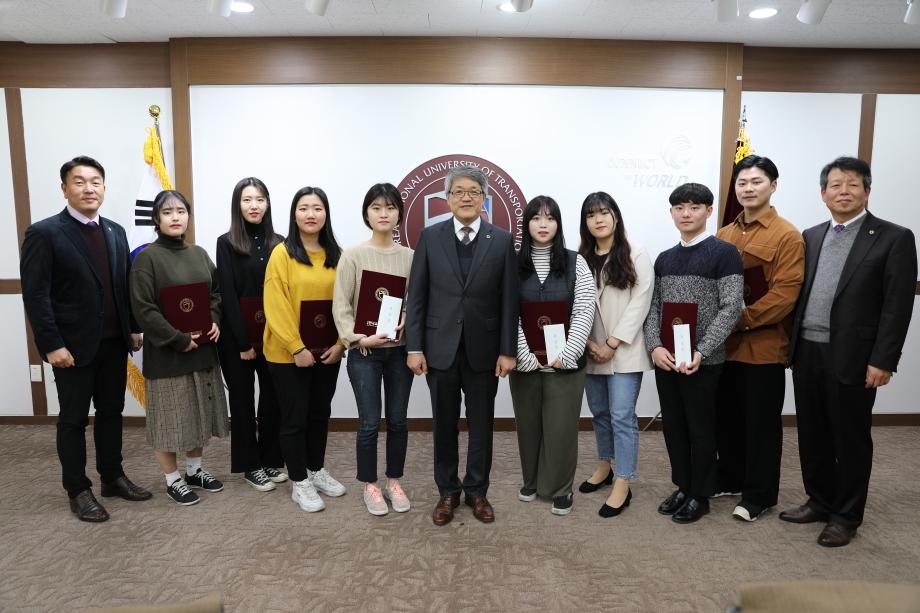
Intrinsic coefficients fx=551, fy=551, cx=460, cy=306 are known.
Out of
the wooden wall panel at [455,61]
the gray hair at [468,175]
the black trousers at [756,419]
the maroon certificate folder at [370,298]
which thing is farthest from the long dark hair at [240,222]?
the black trousers at [756,419]

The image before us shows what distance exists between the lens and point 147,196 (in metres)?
3.86

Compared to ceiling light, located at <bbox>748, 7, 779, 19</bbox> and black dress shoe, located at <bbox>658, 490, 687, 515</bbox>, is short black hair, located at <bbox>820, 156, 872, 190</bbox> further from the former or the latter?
black dress shoe, located at <bbox>658, 490, 687, 515</bbox>

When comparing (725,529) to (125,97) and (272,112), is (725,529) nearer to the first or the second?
(272,112)

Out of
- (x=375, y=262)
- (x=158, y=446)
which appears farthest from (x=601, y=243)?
(x=158, y=446)

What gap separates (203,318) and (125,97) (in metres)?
2.34

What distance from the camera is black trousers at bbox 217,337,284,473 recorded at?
3.01 metres

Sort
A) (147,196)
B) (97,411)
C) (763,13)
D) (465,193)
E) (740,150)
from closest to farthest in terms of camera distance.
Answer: (465,193), (97,411), (763,13), (147,196), (740,150)

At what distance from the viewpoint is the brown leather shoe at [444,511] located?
8.85 feet

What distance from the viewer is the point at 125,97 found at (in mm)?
4086

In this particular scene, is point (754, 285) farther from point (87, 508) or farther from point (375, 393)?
point (87, 508)

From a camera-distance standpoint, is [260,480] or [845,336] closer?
[845,336]

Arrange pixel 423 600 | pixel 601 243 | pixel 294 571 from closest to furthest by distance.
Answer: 1. pixel 423 600
2. pixel 294 571
3. pixel 601 243

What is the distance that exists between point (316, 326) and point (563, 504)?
1536mm

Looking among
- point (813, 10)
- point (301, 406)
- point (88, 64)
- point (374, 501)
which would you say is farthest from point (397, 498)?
point (88, 64)
